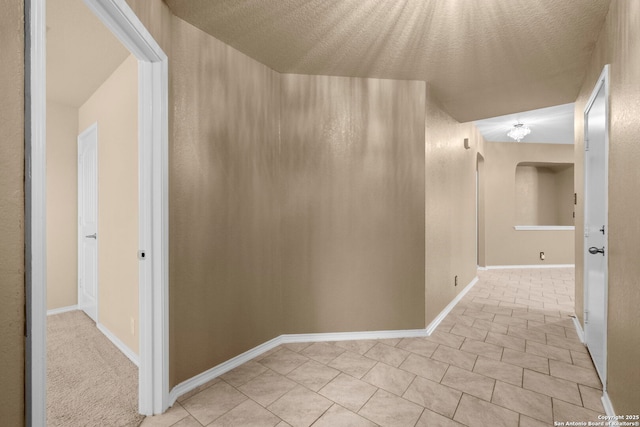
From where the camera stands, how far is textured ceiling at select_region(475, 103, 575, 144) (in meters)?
4.57

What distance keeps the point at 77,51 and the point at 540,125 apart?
627 centimetres

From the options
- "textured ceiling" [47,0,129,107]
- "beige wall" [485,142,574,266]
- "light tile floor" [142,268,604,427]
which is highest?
"textured ceiling" [47,0,129,107]

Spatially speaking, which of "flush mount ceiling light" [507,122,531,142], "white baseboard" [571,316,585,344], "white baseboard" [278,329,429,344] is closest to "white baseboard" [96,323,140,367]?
"white baseboard" [278,329,429,344]

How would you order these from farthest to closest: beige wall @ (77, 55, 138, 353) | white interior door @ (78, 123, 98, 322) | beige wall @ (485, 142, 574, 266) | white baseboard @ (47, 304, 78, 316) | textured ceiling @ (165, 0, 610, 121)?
beige wall @ (485, 142, 574, 266), white baseboard @ (47, 304, 78, 316), white interior door @ (78, 123, 98, 322), beige wall @ (77, 55, 138, 353), textured ceiling @ (165, 0, 610, 121)

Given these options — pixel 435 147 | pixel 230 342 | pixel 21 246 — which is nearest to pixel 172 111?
pixel 21 246

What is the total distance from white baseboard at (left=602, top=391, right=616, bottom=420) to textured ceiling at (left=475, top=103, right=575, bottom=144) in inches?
149

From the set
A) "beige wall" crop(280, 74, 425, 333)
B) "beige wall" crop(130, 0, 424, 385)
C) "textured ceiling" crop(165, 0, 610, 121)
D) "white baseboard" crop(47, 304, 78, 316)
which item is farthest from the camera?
"white baseboard" crop(47, 304, 78, 316)

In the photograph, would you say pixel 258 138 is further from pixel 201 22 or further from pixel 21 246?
pixel 21 246

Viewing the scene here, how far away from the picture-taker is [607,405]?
1.82 metres

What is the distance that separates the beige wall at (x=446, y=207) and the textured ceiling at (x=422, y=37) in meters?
0.57

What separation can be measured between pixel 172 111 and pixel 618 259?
8.92 ft

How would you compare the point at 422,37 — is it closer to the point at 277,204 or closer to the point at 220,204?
the point at 277,204

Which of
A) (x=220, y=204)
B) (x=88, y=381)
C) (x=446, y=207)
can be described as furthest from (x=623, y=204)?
(x=88, y=381)

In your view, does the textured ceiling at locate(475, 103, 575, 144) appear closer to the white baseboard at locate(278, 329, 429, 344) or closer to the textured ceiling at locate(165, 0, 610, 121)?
the textured ceiling at locate(165, 0, 610, 121)
